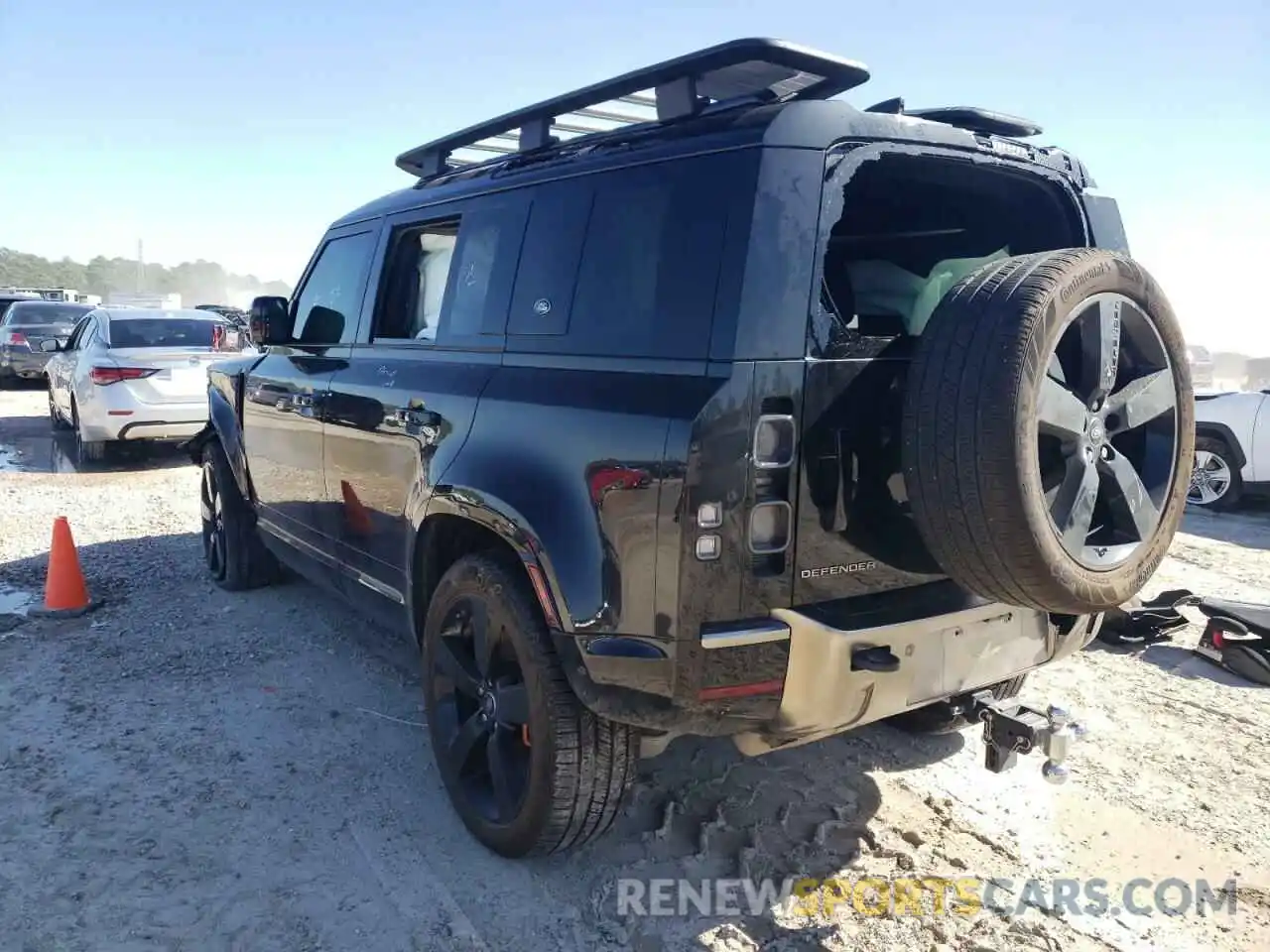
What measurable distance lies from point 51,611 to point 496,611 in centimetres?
359

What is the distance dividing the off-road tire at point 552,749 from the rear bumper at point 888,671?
1.31ft

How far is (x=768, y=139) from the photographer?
89.1 inches

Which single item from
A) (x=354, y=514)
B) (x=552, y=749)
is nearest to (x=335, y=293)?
(x=354, y=514)

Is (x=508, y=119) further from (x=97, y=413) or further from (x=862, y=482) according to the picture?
(x=97, y=413)

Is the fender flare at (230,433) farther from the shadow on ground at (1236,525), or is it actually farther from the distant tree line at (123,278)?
the distant tree line at (123,278)

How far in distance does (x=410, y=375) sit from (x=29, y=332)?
18017 mm

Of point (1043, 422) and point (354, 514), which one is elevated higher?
point (1043, 422)

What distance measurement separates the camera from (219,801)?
3176 mm

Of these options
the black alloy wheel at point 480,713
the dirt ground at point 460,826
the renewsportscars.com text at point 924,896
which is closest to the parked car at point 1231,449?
the dirt ground at point 460,826

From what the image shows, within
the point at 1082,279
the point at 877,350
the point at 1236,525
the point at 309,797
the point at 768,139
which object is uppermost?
the point at 768,139

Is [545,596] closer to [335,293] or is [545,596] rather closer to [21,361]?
[335,293]

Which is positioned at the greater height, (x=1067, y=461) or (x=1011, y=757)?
(x=1067, y=461)

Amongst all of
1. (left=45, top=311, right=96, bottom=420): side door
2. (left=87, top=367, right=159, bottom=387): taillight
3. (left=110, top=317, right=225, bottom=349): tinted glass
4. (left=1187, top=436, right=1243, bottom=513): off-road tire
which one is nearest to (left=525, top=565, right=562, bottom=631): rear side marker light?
(left=1187, top=436, right=1243, bottom=513): off-road tire

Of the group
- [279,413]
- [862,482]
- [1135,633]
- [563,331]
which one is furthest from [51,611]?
[1135,633]
